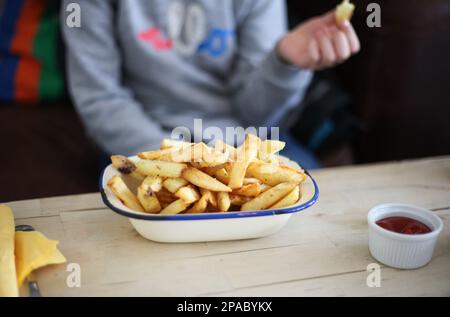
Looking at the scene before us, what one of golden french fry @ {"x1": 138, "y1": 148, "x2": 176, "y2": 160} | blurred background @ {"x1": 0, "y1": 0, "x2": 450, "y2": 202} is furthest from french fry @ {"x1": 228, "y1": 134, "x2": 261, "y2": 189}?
blurred background @ {"x1": 0, "y1": 0, "x2": 450, "y2": 202}

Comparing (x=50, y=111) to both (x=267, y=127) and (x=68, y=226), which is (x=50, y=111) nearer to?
(x=267, y=127)

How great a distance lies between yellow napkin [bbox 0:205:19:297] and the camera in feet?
2.51

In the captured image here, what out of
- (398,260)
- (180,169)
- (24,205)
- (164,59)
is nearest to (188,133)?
(164,59)

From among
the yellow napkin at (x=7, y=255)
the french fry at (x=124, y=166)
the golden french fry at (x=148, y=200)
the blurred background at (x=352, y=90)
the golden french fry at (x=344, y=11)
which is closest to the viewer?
the yellow napkin at (x=7, y=255)

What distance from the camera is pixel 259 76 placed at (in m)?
1.59

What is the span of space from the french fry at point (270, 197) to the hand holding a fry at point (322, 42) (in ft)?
1.58

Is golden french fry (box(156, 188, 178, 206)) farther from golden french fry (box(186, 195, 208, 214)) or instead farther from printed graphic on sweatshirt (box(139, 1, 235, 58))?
printed graphic on sweatshirt (box(139, 1, 235, 58))

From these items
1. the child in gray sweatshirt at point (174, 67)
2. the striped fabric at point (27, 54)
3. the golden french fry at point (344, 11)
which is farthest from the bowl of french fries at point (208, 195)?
the striped fabric at point (27, 54)

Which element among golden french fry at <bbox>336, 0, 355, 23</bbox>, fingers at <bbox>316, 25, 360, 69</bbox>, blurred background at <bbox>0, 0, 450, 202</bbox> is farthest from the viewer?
blurred background at <bbox>0, 0, 450, 202</bbox>

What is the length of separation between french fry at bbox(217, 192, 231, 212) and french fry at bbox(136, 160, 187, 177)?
74mm

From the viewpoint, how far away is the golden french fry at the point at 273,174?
2.98ft

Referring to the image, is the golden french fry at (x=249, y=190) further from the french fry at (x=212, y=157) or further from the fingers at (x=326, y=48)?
the fingers at (x=326, y=48)
